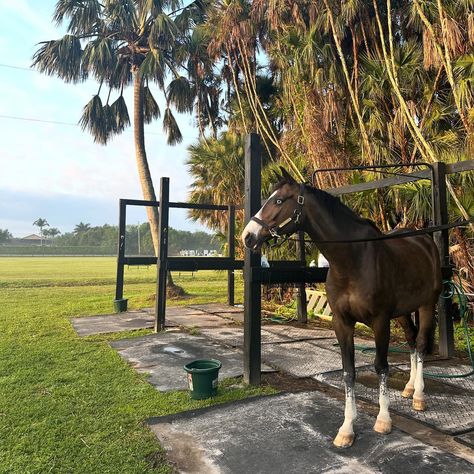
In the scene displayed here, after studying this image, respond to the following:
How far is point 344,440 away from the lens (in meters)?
2.43

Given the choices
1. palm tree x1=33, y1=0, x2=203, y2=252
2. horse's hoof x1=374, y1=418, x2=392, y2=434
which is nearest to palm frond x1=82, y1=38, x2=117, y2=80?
palm tree x1=33, y1=0, x2=203, y2=252

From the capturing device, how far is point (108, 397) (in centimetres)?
340

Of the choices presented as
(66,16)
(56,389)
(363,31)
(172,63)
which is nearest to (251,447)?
(56,389)

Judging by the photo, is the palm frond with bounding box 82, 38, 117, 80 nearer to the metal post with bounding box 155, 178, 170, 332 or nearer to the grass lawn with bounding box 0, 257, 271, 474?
the metal post with bounding box 155, 178, 170, 332

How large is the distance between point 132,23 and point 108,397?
39.8ft

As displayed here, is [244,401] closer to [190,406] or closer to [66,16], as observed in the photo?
[190,406]

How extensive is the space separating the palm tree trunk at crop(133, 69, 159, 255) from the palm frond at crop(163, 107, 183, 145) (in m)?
1.41

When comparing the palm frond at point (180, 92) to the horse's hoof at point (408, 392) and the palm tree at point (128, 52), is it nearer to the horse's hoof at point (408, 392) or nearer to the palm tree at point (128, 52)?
the palm tree at point (128, 52)

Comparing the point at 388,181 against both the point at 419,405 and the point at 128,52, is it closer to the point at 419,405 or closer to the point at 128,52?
the point at 419,405

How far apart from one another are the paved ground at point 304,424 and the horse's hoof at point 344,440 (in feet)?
0.14

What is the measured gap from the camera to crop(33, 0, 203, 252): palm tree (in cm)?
1186

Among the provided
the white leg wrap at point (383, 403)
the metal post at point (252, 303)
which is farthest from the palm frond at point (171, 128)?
the white leg wrap at point (383, 403)

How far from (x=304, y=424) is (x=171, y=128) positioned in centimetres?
1265

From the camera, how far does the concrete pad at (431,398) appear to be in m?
2.77
